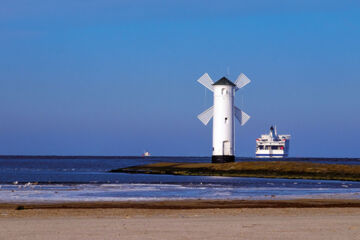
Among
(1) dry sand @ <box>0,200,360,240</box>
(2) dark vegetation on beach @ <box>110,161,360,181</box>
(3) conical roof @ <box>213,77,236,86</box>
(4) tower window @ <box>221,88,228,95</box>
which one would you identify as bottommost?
(1) dry sand @ <box>0,200,360,240</box>

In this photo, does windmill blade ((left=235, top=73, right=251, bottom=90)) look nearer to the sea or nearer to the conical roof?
the conical roof

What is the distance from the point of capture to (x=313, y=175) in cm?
5288

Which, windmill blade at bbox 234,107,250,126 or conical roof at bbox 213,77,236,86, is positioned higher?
conical roof at bbox 213,77,236,86

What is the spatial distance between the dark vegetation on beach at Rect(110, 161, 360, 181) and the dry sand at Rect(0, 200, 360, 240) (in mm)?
27664

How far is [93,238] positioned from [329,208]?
36.2ft

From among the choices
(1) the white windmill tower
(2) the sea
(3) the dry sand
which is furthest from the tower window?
(3) the dry sand

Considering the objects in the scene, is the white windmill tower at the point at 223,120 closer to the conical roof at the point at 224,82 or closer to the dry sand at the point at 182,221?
the conical roof at the point at 224,82

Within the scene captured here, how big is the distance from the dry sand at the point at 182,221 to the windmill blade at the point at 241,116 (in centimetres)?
4307

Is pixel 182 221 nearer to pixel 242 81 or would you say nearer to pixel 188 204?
pixel 188 204

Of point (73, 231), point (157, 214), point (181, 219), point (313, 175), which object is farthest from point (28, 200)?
point (313, 175)

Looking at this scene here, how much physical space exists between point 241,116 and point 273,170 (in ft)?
41.0

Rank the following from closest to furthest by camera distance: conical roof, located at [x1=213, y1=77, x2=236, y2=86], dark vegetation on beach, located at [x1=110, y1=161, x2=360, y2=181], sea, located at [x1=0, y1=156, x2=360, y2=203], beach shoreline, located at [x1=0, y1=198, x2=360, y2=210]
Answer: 1. beach shoreline, located at [x1=0, y1=198, x2=360, y2=210]
2. sea, located at [x1=0, y1=156, x2=360, y2=203]
3. dark vegetation on beach, located at [x1=110, y1=161, x2=360, y2=181]
4. conical roof, located at [x1=213, y1=77, x2=236, y2=86]

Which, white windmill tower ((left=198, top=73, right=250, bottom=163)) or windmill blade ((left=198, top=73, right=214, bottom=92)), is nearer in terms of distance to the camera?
white windmill tower ((left=198, top=73, right=250, bottom=163))

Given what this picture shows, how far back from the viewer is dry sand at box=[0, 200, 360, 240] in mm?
14258
